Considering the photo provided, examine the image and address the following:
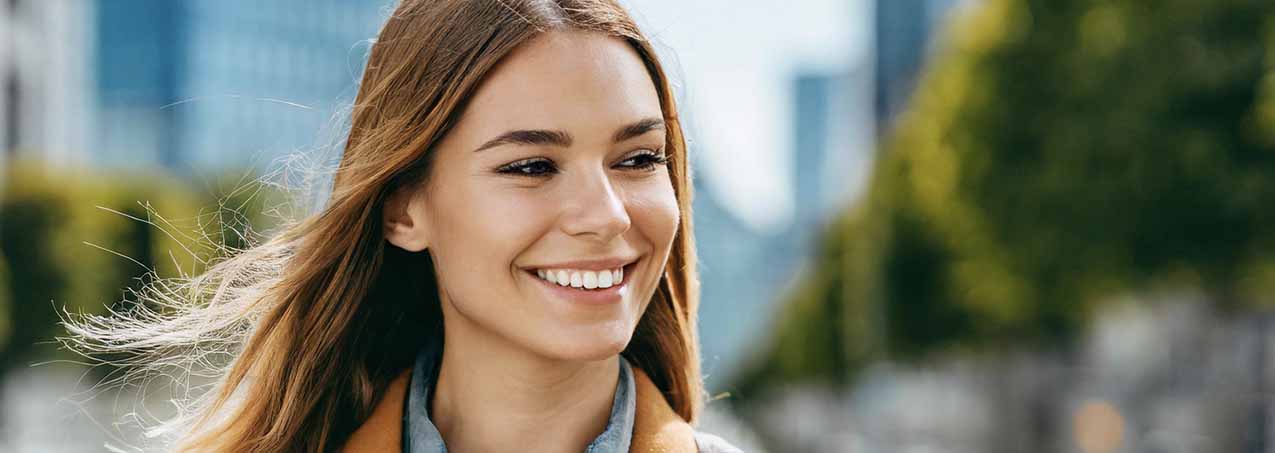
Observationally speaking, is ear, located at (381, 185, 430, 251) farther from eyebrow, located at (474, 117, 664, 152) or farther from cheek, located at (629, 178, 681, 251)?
cheek, located at (629, 178, 681, 251)

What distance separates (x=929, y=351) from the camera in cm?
3275

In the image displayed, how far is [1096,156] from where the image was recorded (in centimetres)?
1928

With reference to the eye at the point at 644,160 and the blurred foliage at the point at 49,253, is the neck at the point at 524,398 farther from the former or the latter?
the blurred foliage at the point at 49,253

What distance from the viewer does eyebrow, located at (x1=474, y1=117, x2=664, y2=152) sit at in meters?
2.50

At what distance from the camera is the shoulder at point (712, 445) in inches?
109

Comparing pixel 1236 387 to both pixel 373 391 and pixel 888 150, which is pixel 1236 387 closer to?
pixel 888 150

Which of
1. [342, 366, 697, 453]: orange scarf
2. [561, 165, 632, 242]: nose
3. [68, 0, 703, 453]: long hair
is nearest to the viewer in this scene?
[561, 165, 632, 242]: nose

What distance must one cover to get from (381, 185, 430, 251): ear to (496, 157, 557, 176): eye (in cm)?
23

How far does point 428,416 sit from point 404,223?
337mm

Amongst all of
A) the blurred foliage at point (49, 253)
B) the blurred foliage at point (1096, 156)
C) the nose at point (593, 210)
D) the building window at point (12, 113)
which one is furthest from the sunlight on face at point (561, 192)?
the building window at point (12, 113)

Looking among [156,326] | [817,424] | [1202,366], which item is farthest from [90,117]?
[156,326]

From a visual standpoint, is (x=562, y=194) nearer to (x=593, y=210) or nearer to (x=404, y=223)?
(x=593, y=210)

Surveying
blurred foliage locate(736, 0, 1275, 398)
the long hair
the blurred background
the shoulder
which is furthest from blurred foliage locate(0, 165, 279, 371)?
the shoulder

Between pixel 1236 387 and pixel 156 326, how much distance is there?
2017cm
